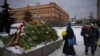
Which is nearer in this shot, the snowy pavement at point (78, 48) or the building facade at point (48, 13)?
the snowy pavement at point (78, 48)

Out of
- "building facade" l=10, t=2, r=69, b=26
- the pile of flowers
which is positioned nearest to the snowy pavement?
"building facade" l=10, t=2, r=69, b=26

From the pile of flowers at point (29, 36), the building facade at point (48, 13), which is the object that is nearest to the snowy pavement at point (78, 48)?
the building facade at point (48, 13)

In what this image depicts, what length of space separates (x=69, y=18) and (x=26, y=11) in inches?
69.2

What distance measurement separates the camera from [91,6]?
25.5 feet

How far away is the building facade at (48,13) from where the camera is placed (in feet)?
24.3

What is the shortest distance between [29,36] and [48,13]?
6.86 ft

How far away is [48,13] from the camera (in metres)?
7.39

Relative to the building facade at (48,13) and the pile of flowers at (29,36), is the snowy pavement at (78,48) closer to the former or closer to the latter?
the building facade at (48,13)

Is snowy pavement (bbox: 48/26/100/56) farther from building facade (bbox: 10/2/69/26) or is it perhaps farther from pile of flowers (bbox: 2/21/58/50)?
pile of flowers (bbox: 2/21/58/50)

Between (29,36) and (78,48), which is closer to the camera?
(29,36)

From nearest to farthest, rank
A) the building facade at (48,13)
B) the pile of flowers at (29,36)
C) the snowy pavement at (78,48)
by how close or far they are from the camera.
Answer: the pile of flowers at (29,36)
the snowy pavement at (78,48)
the building facade at (48,13)

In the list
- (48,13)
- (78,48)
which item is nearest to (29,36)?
(48,13)

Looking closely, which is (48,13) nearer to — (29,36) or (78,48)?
(78,48)

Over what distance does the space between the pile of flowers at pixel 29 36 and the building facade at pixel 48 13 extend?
17.1 inches
